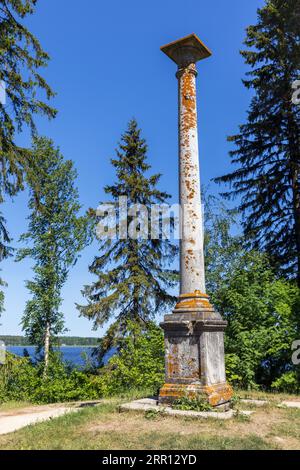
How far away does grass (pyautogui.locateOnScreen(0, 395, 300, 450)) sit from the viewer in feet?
15.5

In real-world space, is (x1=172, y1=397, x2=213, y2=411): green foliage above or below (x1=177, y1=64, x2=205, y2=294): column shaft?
below

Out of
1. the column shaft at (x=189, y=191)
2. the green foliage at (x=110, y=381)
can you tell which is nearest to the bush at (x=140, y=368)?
the green foliage at (x=110, y=381)

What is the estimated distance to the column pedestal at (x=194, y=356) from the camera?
6773 millimetres

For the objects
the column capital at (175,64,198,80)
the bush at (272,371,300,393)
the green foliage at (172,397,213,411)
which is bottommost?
the bush at (272,371,300,393)

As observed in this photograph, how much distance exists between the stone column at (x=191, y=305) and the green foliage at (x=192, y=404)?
9cm

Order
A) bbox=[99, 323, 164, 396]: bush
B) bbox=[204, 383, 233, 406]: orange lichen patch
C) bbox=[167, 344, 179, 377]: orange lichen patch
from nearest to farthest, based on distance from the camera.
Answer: bbox=[204, 383, 233, 406]: orange lichen patch
bbox=[167, 344, 179, 377]: orange lichen patch
bbox=[99, 323, 164, 396]: bush

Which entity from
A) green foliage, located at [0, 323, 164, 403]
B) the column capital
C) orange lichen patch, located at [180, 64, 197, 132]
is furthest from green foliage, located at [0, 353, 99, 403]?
the column capital

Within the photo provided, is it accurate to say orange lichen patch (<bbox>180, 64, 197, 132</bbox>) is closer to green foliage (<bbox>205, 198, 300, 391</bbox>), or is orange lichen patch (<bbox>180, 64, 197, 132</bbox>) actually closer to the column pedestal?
the column pedestal

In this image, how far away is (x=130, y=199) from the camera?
62.2 feet

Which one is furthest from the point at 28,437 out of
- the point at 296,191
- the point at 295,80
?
the point at 295,80

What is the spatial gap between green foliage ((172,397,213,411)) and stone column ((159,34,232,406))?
0.09 m

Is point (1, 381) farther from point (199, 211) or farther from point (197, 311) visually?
point (199, 211)

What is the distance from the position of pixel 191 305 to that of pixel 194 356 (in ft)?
2.93

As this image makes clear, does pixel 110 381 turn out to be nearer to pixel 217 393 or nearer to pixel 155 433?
pixel 217 393
